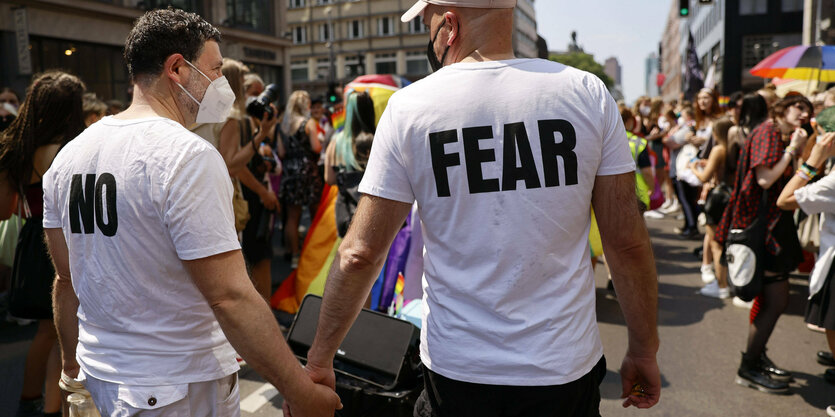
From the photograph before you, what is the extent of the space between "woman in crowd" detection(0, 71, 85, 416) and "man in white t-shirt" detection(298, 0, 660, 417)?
2.28m

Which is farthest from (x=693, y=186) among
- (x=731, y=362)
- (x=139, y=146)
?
(x=139, y=146)

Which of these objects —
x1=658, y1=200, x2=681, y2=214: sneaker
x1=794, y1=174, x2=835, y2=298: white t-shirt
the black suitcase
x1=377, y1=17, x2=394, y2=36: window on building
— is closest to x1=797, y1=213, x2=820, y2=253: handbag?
x1=794, y1=174, x2=835, y2=298: white t-shirt

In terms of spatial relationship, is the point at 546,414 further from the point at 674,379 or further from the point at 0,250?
the point at 0,250

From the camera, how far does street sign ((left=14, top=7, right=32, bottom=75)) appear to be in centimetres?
1605

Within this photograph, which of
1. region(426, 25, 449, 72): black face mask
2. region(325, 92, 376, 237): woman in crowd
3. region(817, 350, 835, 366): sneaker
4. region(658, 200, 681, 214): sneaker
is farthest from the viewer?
region(658, 200, 681, 214): sneaker

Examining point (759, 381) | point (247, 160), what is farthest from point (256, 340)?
point (759, 381)

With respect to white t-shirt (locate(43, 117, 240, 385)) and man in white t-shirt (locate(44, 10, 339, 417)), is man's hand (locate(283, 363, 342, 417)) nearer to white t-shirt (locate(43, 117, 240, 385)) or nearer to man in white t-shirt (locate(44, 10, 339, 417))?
man in white t-shirt (locate(44, 10, 339, 417))

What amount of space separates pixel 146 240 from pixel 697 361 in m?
Result: 4.30

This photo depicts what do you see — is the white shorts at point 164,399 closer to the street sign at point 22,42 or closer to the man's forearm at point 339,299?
the man's forearm at point 339,299

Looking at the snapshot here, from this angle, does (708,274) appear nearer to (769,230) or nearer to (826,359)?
(826,359)

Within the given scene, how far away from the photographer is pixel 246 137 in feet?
15.3

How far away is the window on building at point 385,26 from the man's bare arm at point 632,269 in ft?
200

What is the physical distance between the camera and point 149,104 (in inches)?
75.3

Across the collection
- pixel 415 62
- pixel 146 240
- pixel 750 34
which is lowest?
pixel 146 240
